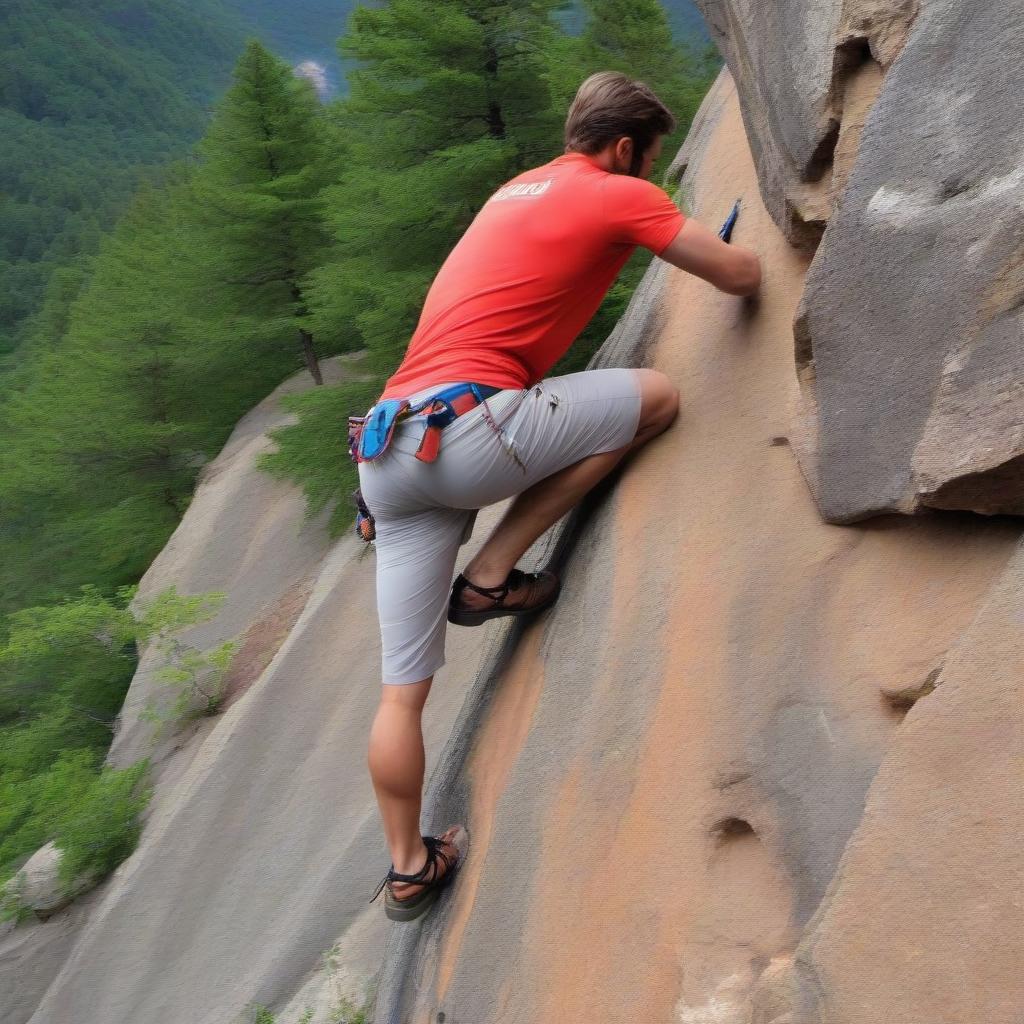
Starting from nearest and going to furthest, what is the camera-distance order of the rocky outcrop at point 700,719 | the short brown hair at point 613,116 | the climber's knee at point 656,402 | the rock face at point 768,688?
the rock face at point 768,688
the rocky outcrop at point 700,719
the short brown hair at point 613,116
the climber's knee at point 656,402

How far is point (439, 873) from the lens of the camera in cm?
343

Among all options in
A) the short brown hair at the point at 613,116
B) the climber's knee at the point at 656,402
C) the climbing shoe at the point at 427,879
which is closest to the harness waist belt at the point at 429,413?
the climber's knee at the point at 656,402

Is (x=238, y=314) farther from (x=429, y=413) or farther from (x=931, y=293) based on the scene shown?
(x=931, y=293)

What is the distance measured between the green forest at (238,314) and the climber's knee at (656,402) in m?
4.61

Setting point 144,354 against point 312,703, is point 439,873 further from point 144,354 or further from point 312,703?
point 144,354

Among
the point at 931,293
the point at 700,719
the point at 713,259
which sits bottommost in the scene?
the point at 700,719

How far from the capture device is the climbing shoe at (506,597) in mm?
3385

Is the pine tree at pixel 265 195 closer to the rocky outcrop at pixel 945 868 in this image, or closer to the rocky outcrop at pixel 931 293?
the rocky outcrop at pixel 931 293

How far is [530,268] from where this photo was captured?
2.98 m

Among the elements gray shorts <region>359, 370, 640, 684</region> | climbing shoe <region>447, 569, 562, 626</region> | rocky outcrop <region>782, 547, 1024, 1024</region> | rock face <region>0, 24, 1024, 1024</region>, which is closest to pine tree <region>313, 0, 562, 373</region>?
rock face <region>0, 24, 1024, 1024</region>

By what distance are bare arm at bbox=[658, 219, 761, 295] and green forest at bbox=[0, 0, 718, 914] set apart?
15.3ft

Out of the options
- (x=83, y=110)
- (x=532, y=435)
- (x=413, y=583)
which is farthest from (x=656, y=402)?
(x=83, y=110)

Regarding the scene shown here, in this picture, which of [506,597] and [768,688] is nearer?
[768,688]

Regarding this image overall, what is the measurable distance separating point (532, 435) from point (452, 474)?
292 mm
